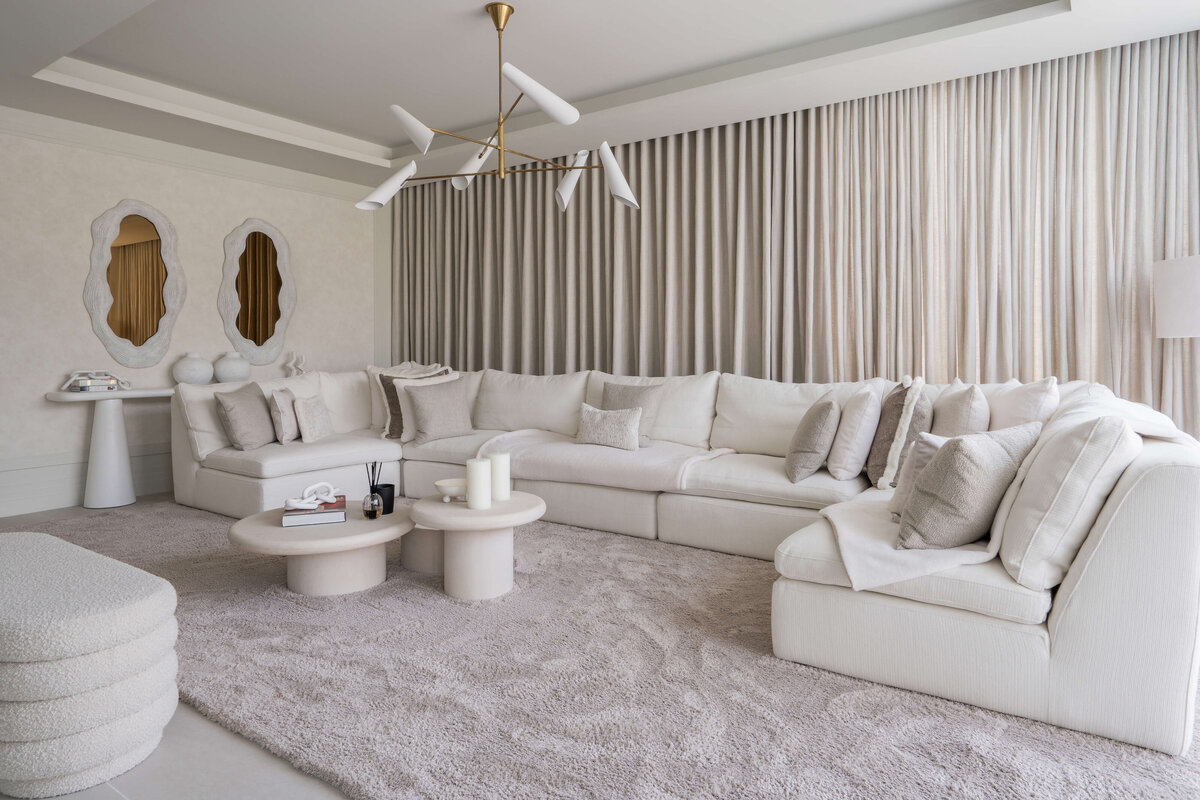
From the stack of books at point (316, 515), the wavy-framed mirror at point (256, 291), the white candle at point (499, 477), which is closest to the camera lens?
the stack of books at point (316, 515)

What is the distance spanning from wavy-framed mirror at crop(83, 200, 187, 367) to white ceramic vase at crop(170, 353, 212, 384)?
0.55 feet

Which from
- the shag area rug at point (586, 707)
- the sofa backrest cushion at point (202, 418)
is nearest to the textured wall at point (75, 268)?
the sofa backrest cushion at point (202, 418)

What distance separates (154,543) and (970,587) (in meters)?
3.71

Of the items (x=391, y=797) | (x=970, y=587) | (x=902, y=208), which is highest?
(x=902, y=208)

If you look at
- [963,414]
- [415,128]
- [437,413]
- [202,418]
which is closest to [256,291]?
[202,418]

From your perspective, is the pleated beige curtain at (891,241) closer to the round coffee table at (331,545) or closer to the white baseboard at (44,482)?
the round coffee table at (331,545)

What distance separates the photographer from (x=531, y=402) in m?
4.96

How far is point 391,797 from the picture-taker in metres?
1.59

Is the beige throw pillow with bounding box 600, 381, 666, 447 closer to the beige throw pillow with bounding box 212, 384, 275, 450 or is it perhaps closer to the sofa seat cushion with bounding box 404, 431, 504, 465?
the sofa seat cushion with bounding box 404, 431, 504, 465

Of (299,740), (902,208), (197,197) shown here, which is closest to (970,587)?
(299,740)

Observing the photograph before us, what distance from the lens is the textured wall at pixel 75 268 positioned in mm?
4457

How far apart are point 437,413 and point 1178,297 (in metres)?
3.95

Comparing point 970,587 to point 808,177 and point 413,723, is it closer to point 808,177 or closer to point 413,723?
point 413,723

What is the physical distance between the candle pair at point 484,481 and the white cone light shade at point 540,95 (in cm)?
137
